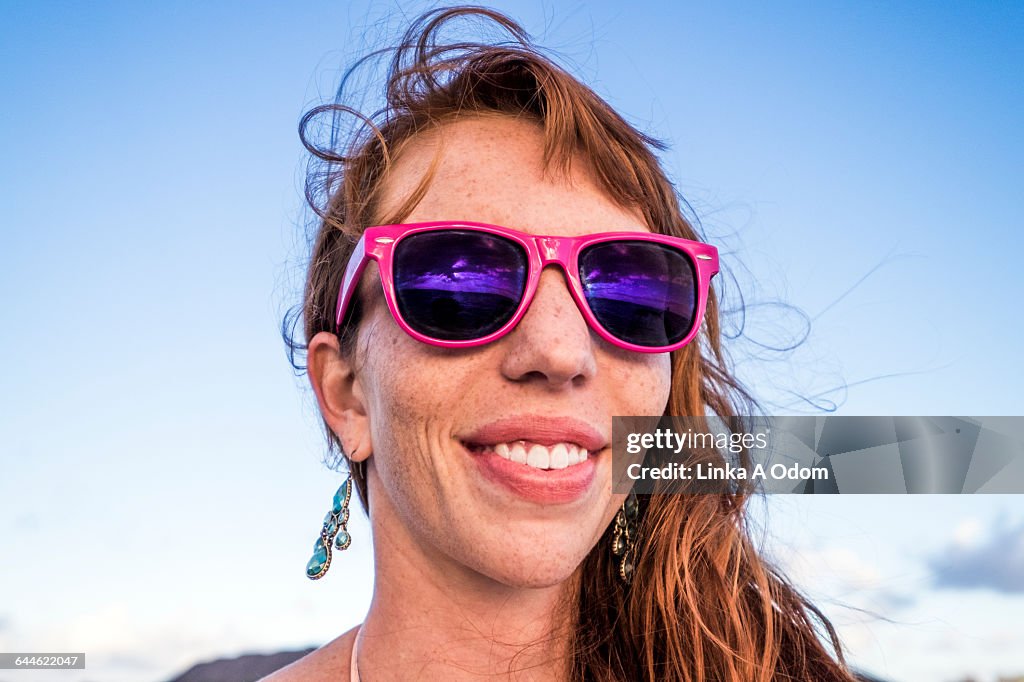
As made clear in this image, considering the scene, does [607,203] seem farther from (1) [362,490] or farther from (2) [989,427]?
(2) [989,427]

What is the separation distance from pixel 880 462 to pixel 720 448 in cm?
55

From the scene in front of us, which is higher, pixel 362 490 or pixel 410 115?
pixel 410 115

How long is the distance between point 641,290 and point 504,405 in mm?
523

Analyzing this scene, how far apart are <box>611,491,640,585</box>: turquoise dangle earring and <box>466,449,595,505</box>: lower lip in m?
0.53

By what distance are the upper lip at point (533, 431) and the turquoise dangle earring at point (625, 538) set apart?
0.57 meters

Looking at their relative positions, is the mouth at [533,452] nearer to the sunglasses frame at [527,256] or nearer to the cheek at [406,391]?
the cheek at [406,391]

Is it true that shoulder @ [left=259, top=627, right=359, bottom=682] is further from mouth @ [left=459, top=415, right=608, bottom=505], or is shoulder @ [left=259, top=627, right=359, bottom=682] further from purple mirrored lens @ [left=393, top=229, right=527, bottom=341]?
purple mirrored lens @ [left=393, top=229, right=527, bottom=341]

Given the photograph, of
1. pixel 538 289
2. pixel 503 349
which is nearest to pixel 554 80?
pixel 538 289

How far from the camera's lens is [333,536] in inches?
118

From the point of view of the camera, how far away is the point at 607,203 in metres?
2.64

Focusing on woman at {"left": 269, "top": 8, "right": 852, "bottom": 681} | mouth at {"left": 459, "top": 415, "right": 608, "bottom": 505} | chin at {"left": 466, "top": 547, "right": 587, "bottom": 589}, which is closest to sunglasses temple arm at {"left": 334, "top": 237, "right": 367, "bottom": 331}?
woman at {"left": 269, "top": 8, "right": 852, "bottom": 681}

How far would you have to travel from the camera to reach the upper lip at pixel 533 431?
2.27 m

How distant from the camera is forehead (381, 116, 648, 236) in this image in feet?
8.08

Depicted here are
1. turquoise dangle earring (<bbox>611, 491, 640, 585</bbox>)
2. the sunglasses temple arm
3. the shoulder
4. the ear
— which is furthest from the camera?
the shoulder
